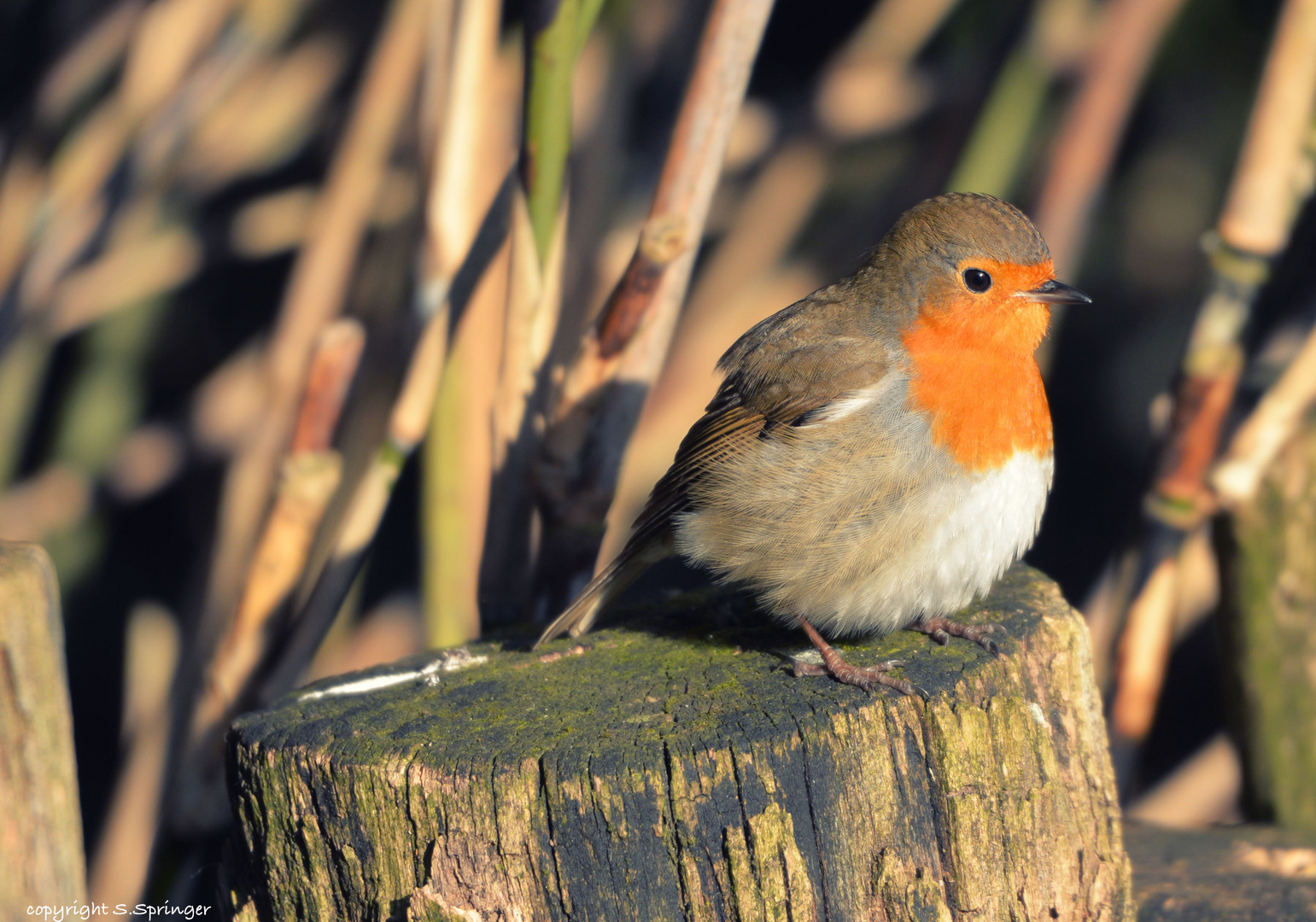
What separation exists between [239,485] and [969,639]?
2056 mm

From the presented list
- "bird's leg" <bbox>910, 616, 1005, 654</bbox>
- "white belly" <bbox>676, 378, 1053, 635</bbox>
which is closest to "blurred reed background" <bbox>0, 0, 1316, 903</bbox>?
"white belly" <bbox>676, 378, 1053, 635</bbox>

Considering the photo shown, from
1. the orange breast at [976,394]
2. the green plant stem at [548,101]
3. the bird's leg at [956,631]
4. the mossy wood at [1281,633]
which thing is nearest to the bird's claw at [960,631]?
the bird's leg at [956,631]

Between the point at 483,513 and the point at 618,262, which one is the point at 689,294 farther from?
the point at 483,513

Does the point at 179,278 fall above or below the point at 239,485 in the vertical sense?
above

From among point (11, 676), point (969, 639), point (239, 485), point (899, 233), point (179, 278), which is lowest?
Result: point (969, 639)

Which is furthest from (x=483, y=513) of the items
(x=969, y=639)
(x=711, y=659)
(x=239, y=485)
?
(x=969, y=639)

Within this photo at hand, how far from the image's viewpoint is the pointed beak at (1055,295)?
2.19m

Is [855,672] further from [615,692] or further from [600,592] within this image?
[600,592]

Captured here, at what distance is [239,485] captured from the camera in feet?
10.2

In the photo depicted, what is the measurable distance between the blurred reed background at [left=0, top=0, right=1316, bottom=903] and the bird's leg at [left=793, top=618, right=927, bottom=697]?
28.6 inches

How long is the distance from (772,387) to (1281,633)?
1.17m

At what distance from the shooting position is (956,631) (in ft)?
6.35

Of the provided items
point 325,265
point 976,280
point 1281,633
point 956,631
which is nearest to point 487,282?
point 325,265

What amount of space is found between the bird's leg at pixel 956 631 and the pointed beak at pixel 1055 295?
2.14 feet
